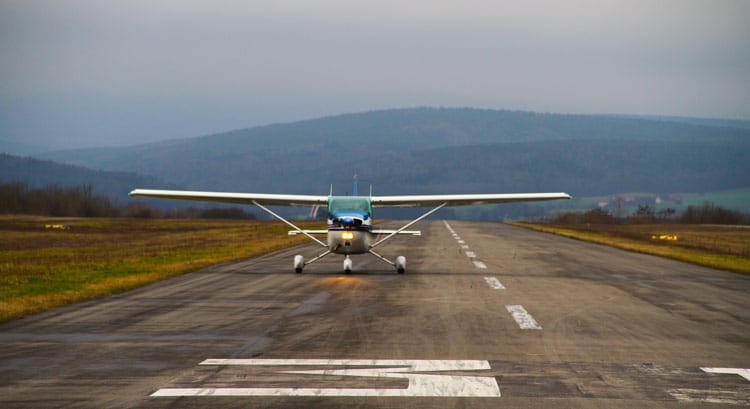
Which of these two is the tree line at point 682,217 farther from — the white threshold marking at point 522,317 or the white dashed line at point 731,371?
the white dashed line at point 731,371

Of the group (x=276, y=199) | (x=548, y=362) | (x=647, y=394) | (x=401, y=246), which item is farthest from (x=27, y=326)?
(x=401, y=246)

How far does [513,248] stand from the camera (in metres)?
42.4

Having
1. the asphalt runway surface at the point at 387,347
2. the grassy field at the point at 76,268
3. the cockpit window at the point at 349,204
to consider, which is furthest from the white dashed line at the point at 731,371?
the cockpit window at the point at 349,204

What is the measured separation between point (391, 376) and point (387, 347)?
7.00 ft

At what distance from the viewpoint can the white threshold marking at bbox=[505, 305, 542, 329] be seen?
14.2 meters

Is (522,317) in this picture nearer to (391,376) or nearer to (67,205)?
(391,376)

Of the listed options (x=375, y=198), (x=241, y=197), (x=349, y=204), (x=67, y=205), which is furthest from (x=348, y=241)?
(x=67, y=205)

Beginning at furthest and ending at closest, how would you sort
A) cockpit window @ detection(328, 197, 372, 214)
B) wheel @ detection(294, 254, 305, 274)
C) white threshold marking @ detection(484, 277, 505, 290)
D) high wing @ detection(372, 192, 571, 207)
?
high wing @ detection(372, 192, 571, 207) → wheel @ detection(294, 254, 305, 274) → cockpit window @ detection(328, 197, 372, 214) → white threshold marking @ detection(484, 277, 505, 290)

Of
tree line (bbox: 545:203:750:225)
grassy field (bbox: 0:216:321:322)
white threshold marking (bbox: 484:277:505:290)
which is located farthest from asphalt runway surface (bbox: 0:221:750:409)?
tree line (bbox: 545:203:750:225)

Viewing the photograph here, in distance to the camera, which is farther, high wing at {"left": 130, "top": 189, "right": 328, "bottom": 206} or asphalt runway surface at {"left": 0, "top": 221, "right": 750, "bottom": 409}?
high wing at {"left": 130, "top": 189, "right": 328, "bottom": 206}

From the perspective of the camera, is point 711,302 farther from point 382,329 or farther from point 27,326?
point 27,326

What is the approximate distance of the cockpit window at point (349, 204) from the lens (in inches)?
972

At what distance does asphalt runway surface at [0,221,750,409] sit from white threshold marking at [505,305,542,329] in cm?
4

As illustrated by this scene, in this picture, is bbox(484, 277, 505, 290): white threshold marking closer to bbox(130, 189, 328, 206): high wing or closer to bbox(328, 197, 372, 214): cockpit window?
bbox(328, 197, 372, 214): cockpit window
